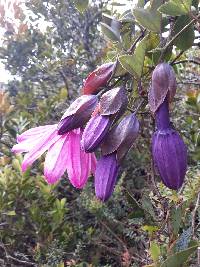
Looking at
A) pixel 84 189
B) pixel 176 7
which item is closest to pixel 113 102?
pixel 176 7

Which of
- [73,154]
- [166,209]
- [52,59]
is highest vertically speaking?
[52,59]

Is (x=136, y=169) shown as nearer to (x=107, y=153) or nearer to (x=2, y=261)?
(x=2, y=261)

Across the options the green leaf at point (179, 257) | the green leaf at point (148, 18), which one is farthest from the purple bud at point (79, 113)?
the green leaf at point (179, 257)

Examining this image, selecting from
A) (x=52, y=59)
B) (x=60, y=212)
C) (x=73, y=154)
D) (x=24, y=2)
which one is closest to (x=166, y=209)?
(x=73, y=154)

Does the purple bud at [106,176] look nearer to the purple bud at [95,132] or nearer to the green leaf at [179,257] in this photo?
the purple bud at [95,132]

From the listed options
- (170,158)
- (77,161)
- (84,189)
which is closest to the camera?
(170,158)

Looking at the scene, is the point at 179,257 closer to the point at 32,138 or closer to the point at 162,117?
the point at 162,117
